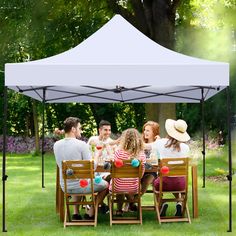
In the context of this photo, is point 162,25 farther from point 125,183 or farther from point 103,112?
point 125,183

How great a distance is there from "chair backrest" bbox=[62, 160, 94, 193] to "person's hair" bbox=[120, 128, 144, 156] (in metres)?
0.45

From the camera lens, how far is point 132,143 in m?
7.37

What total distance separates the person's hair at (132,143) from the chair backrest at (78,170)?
1.48 feet

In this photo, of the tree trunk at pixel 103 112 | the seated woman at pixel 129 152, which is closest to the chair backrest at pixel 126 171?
the seated woman at pixel 129 152

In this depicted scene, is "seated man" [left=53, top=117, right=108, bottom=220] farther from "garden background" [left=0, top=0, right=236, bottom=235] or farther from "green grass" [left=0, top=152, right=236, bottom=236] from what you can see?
"garden background" [left=0, top=0, right=236, bottom=235]

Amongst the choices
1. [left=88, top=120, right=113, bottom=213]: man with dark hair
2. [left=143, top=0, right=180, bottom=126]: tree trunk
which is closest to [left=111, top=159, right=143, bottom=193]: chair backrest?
[left=88, top=120, right=113, bottom=213]: man with dark hair

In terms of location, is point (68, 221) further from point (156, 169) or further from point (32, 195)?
point (32, 195)

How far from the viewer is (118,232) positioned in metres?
7.22

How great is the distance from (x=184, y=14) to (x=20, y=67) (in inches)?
510

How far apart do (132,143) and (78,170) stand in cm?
68

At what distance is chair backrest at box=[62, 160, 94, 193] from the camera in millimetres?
7246

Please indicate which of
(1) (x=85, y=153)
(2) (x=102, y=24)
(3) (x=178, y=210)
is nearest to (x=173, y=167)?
(3) (x=178, y=210)

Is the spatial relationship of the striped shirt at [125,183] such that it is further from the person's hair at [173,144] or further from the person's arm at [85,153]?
the person's hair at [173,144]

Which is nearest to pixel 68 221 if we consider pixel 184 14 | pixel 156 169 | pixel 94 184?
pixel 94 184
